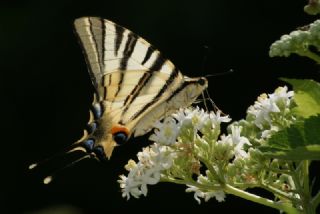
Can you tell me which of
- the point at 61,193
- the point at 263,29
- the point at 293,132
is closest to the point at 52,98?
the point at 61,193

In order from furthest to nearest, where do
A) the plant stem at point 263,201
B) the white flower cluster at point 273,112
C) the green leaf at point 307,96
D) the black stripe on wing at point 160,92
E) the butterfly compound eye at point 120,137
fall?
the black stripe on wing at point 160,92, the butterfly compound eye at point 120,137, the white flower cluster at point 273,112, the plant stem at point 263,201, the green leaf at point 307,96

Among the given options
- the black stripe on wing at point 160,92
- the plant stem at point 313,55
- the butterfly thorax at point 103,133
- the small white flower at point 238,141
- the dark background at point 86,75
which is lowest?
the dark background at point 86,75

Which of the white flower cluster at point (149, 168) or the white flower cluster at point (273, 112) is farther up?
the white flower cluster at point (273, 112)

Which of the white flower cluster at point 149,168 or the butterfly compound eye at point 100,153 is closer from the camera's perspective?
the white flower cluster at point 149,168

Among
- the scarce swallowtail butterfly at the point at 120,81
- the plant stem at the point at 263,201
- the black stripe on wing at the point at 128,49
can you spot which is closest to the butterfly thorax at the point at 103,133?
the scarce swallowtail butterfly at the point at 120,81

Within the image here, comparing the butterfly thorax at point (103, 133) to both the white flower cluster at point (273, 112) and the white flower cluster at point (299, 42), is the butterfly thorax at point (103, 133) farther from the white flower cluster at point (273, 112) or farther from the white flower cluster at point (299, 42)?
the white flower cluster at point (299, 42)

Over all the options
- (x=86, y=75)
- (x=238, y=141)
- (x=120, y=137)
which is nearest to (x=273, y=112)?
(x=238, y=141)

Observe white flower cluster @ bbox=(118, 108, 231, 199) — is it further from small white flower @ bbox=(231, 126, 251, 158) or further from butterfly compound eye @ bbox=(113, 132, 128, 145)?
butterfly compound eye @ bbox=(113, 132, 128, 145)

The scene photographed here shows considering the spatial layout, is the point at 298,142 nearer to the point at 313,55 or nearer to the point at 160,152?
the point at 313,55

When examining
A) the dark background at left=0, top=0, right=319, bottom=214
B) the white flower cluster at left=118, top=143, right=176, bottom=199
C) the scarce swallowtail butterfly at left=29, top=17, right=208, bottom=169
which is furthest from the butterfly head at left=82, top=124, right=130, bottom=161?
the dark background at left=0, top=0, right=319, bottom=214
